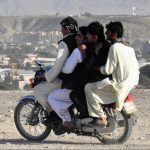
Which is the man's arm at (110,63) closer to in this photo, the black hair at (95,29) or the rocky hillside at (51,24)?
the black hair at (95,29)

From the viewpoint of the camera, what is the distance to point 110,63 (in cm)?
884

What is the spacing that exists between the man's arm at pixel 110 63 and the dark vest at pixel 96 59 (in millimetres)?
102

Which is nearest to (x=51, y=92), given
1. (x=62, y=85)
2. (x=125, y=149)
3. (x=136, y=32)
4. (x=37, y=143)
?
(x=62, y=85)

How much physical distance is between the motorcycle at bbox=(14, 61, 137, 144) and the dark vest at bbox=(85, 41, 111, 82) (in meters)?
0.43

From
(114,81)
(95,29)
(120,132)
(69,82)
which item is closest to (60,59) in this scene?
(69,82)

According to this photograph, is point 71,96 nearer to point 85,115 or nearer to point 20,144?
point 85,115

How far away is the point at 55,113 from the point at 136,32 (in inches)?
4541

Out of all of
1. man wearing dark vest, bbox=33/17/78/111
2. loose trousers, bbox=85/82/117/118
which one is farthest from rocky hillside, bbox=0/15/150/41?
loose trousers, bbox=85/82/117/118

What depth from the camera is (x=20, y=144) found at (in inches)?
368

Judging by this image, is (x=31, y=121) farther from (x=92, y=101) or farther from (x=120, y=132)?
(x=120, y=132)

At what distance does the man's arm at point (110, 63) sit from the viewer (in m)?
8.81

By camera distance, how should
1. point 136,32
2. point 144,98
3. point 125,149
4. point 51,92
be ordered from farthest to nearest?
point 136,32
point 144,98
point 51,92
point 125,149

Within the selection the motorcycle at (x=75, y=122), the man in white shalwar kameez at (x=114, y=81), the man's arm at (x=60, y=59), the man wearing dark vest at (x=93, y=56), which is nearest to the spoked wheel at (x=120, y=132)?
the motorcycle at (x=75, y=122)

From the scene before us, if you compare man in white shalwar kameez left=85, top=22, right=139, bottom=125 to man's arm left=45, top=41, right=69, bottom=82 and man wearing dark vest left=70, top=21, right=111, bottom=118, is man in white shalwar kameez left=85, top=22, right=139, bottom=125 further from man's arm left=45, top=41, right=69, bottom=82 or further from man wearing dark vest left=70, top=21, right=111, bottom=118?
man's arm left=45, top=41, right=69, bottom=82
